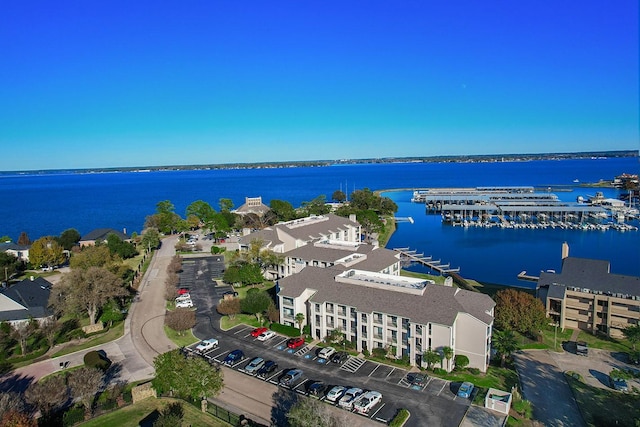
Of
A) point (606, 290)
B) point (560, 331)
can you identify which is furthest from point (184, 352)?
point (606, 290)

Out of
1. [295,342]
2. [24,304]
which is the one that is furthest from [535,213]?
[24,304]

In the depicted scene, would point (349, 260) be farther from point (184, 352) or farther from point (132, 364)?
point (132, 364)

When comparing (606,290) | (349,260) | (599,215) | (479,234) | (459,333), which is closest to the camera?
(459,333)

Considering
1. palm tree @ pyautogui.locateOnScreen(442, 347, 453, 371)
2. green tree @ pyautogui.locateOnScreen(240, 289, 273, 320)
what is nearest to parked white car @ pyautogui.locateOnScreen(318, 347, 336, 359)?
palm tree @ pyautogui.locateOnScreen(442, 347, 453, 371)

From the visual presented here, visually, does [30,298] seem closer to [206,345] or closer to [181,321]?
[181,321]

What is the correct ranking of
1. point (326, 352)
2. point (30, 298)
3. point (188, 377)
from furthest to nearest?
point (30, 298) → point (326, 352) → point (188, 377)

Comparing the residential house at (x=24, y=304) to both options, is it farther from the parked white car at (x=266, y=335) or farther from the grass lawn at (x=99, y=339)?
the parked white car at (x=266, y=335)
